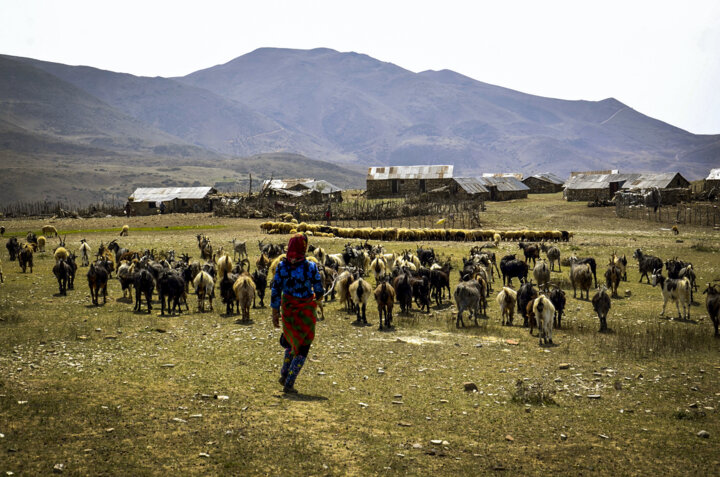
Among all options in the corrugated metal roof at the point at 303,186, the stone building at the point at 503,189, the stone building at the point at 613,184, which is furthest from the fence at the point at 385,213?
the stone building at the point at 613,184

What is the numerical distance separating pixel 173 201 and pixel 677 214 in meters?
61.0

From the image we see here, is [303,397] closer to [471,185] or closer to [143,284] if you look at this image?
[143,284]

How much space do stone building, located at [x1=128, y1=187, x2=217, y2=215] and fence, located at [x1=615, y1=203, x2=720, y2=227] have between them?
5161 centimetres

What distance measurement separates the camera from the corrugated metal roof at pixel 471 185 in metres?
77.9

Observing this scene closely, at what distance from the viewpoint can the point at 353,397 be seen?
9.86 metres

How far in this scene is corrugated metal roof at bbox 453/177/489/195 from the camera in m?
77.9

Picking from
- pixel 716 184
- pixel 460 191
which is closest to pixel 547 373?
pixel 460 191

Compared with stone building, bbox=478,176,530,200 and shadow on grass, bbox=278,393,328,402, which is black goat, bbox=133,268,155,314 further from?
stone building, bbox=478,176,530,200

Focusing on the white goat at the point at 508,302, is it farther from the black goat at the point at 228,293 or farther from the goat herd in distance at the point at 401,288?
the black goat at the point at 228,293

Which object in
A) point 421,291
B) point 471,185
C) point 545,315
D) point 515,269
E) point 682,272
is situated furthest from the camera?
point 471,185

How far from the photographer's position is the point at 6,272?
2414 centimetres

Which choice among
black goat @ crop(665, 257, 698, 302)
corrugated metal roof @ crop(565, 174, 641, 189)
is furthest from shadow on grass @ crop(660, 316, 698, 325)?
corrugated metal roof @ crop(565, 174, 641, 189)

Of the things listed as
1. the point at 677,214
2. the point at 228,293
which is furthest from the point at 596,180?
the point at 228,293

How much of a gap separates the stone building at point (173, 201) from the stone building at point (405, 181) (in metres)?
24.3
